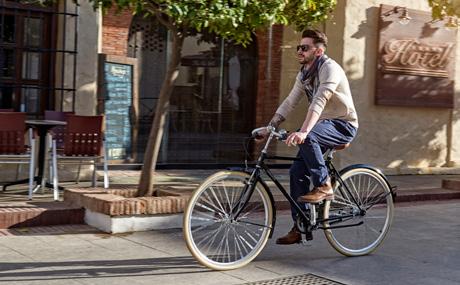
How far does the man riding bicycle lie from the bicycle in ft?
0.56

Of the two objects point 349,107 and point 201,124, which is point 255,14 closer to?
point 349,107

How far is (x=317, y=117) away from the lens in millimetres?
5590

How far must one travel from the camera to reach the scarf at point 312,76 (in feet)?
19.1

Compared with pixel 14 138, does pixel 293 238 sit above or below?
below

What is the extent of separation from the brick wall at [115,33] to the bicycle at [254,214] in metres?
6.57

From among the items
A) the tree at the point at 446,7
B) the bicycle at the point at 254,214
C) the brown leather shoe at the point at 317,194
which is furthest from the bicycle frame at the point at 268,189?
the tree at the point at 446,7

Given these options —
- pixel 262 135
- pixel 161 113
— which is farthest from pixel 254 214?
pixel 161 113

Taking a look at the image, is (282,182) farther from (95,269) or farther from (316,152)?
(95,269)

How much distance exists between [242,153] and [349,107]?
7633 mm

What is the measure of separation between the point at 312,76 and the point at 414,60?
844cm

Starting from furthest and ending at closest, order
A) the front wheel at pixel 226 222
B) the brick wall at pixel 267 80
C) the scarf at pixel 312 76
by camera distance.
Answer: the brick wall at pixel 267 80
the scarf at pixel 312 76
the front wheel at pixel 226 222

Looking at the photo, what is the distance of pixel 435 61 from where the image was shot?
46.0ft

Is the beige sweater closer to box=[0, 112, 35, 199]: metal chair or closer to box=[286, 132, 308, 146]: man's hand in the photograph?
box=[286, 132, 308, 146]: man's hand

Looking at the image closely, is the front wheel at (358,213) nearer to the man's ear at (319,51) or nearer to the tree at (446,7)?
the man's ear at (319,51)
